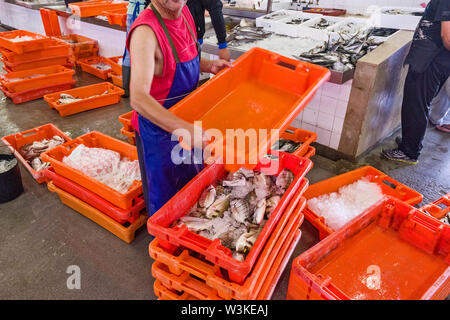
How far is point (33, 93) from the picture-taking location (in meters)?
5.25

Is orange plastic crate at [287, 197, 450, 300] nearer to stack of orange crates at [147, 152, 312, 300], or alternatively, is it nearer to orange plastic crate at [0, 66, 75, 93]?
stack of orange crates at [147, 152, 312, 300]

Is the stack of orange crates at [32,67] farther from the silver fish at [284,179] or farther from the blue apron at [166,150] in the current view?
the silver fish at [284,179]

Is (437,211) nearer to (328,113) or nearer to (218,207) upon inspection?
(328,113)

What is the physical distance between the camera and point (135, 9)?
8.23ft

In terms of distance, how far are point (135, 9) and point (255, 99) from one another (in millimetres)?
1239

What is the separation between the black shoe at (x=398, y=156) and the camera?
370 centimetres

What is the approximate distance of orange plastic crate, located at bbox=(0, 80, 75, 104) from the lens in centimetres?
510

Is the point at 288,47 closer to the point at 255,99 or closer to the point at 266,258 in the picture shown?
the point at 255,99

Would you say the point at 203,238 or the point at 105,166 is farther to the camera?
the point at 105,166

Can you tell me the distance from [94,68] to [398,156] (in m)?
5.52

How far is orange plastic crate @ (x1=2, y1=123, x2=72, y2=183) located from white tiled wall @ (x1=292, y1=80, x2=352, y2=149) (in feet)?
9.35

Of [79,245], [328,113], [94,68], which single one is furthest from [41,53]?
[328,113]
